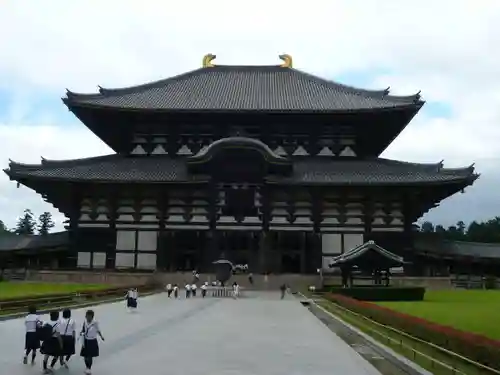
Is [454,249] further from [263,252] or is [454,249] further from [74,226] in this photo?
[74,226]

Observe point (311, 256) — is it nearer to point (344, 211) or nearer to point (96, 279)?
point (344, 211)

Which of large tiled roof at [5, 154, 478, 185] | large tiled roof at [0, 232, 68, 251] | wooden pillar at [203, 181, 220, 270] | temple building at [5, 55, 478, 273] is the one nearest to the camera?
large tiled roof at [5, 154, 478, 185]

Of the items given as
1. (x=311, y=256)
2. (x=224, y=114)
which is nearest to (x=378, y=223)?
(x=311, y=256)

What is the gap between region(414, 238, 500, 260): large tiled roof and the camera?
52406 mm

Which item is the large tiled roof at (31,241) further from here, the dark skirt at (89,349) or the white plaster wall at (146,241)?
the dark skirt at (89,349)

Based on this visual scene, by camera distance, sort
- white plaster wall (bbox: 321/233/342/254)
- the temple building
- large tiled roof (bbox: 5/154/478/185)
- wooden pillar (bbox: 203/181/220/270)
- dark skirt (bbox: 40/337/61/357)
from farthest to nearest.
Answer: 1. white plaster wall (bbox: 321/233/342/254)
2. wooden pillar (bbox: 203/181/220/270)
3. the temple building
4. large tiled roof (bbox: 5/154/478/185)
5. dark skirt (bbox: 40/337/61/357)

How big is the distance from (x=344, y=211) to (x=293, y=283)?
8550mm

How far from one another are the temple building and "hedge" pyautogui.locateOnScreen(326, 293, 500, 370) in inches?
1182

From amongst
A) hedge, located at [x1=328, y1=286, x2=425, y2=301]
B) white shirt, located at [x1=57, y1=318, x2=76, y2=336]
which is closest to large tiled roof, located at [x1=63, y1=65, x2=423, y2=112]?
hedge, located at [x1=328, y1=286, x2=425, y2=301]

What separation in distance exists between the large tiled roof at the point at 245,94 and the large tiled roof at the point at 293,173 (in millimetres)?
4766

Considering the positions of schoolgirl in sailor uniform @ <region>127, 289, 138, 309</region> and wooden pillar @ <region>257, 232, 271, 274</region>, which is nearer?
schoolgirl in sailor uniform @ <region>127, 289, 138, 309</region>

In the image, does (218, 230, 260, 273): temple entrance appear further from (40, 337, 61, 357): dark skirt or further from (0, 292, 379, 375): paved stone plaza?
(40, 337, 61, 357): dark skirt

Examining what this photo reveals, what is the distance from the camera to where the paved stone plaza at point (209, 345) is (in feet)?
44.7

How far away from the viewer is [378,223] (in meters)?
52.1
